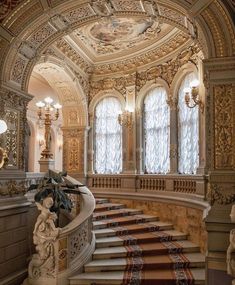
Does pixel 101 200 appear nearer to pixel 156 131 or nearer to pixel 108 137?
pixel 108 137

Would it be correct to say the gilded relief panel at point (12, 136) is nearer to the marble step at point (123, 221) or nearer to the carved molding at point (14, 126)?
the carved molding at point (14, 126)

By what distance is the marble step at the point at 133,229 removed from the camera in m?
7.02

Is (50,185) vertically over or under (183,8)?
under

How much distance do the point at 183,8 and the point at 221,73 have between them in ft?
4.17

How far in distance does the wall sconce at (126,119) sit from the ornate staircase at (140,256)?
310cm

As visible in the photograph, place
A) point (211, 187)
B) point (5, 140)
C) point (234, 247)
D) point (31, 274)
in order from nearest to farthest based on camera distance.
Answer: point (234, 247) < point (211, 187) < point (31, 274) < point (5, 140)

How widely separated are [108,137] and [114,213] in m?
3.18

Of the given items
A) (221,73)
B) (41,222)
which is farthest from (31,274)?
(221,73)

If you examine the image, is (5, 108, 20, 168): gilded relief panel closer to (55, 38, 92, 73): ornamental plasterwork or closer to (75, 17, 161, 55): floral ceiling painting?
(75, 17, 161, 55): floral ceiling painting

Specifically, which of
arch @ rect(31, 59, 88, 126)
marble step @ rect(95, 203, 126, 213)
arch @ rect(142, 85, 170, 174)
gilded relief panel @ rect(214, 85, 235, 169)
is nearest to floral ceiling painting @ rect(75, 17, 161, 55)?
arch @ rect(31, 59, 88, 126)

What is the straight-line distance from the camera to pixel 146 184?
9.37m

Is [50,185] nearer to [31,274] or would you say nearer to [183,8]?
[31,274]

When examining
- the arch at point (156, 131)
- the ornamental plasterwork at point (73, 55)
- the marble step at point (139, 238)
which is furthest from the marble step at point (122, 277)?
the ornamental plasterwork at point (73, 55)

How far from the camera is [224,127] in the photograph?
448 cm
